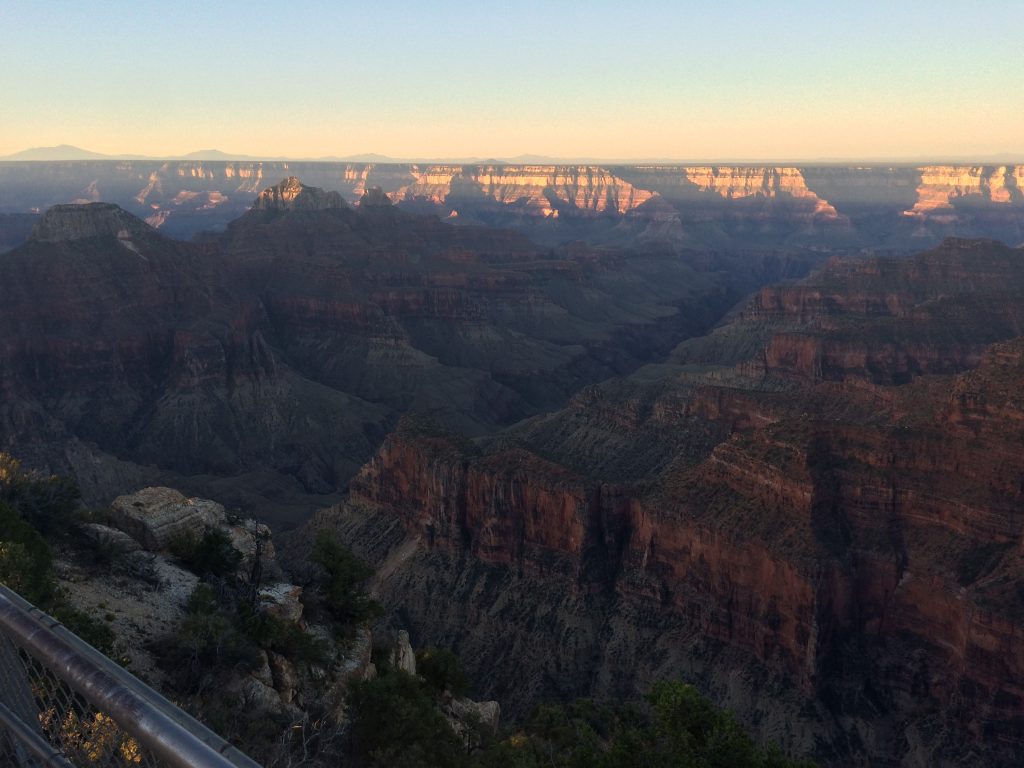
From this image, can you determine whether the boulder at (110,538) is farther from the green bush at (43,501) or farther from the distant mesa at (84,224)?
the distant mesa at (84,224)

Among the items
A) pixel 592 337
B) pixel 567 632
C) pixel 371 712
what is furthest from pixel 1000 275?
pixel 371 712

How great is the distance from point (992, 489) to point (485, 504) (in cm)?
3307

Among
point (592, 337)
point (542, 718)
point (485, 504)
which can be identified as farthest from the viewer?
point (592, 337)

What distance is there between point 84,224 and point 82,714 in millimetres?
155466

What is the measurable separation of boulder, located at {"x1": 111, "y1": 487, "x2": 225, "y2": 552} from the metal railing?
23504 mm

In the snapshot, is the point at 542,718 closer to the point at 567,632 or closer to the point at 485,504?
the point at 567,632

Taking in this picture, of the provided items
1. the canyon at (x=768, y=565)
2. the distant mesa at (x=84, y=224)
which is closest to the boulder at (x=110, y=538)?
the canyon at (x=768, y=565)

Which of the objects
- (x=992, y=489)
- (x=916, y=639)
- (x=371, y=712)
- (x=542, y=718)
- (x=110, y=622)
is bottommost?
(x=916, y=639)

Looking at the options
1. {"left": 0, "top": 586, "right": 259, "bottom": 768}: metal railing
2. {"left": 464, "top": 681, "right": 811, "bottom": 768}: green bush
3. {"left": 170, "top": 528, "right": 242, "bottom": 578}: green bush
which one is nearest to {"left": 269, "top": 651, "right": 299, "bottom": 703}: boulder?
{"left": 464, "top": 681, "right": 811, "bottom": 768}: green bush

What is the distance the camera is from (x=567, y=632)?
55938mm

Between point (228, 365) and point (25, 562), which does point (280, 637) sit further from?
point (228, 365)

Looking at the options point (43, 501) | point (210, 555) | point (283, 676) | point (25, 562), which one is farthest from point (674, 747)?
point (43, 501)

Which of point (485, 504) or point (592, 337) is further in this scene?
point (592, 337)

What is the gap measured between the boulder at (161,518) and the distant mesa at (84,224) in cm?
12321
